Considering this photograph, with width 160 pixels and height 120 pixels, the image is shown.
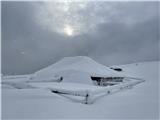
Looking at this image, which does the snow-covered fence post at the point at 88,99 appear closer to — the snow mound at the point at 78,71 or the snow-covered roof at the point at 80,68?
the snow mound at the point at 78,71

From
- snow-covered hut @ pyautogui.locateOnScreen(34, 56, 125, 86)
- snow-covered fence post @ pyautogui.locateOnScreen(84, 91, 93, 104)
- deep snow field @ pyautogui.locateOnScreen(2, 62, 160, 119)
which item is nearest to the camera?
deep snow field @ pyautogui.locateOnScreen(2, 62, 160, 119)

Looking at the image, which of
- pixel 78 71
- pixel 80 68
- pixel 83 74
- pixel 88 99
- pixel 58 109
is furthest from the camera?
pixel 80 68

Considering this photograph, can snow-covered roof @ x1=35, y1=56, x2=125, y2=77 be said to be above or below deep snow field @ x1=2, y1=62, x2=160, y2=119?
above

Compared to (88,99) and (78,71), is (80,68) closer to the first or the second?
(78,71)

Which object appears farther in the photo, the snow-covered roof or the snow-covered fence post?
the snow-covered roof

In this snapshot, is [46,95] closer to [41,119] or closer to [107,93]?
[41,119]

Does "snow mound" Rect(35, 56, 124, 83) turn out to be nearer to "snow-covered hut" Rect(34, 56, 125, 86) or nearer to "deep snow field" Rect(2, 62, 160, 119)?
"snow-covered hut" Rect(34, 56, 125, 86)

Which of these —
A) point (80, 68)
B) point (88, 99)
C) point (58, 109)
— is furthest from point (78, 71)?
point (58, 109)

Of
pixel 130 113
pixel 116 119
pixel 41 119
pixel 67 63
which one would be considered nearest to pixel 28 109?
pixel 41 119

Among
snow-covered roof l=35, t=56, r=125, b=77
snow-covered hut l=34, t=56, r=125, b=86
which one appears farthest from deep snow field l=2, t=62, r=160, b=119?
snow-covered roof l=35, t=56, r=125, b=77

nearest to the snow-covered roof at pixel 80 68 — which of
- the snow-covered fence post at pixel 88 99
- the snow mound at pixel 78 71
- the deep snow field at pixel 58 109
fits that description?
the snow mound at pixel 78 71

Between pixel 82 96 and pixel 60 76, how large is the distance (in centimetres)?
1056

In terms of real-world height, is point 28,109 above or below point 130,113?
above

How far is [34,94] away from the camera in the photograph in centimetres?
545
